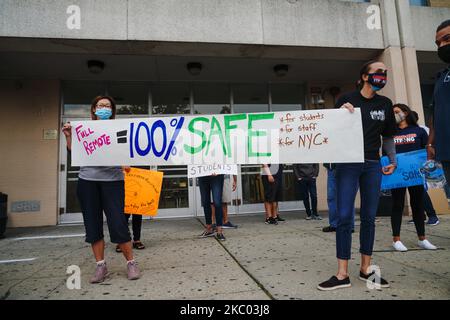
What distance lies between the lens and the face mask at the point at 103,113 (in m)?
2.92

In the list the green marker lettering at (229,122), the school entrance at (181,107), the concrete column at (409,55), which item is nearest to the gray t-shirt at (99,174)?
the green marker lettering at (229,122)

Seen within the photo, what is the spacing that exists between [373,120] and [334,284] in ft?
4.57

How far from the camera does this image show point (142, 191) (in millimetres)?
3814

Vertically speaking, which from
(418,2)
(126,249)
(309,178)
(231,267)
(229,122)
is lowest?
(231,267)

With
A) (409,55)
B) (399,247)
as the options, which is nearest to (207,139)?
(399,247)

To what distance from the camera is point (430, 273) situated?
2.64 metres

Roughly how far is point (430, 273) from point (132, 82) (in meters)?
7.44

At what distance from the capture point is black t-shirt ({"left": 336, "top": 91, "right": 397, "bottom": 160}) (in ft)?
8.01

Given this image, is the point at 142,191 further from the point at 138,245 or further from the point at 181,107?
the point at 181,107

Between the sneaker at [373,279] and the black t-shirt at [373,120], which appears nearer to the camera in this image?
the sneaker at [373,279]

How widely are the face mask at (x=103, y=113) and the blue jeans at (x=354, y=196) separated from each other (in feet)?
7.49

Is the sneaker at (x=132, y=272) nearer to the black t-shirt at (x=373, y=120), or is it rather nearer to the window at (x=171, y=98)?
the black t-shirt at (x=373, y=120)

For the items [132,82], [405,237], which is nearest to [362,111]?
[405,237]
